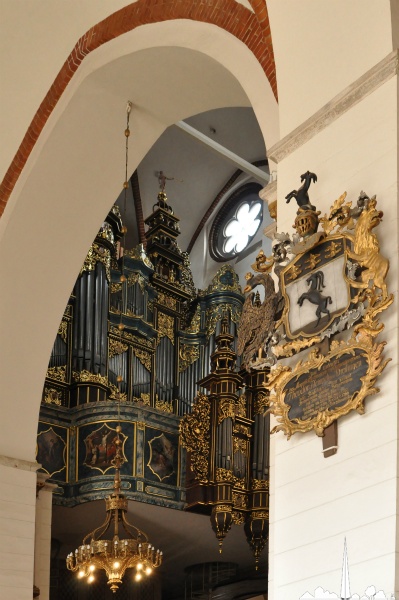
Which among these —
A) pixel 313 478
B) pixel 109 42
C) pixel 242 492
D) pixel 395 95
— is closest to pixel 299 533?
pixel 313 478

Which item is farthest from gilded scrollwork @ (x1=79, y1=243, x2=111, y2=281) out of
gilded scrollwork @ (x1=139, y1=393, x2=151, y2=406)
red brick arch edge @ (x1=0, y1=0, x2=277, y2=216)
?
red brick arch edge @ (x1=0, y1=0, x2=277, y2=216)

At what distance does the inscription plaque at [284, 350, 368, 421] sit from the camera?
17.1ft

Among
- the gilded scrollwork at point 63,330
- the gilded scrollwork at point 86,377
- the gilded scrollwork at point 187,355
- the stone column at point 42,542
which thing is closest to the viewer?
the stone column at point 42,542

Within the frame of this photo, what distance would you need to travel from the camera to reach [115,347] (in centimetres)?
1434

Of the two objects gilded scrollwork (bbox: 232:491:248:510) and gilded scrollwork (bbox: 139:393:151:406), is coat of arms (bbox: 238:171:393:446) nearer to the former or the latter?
gilded scrollwork (bbox: 232:491:248:510)

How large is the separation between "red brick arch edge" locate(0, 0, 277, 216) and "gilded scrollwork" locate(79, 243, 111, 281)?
4212mm

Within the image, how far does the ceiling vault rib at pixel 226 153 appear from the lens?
47.1ft

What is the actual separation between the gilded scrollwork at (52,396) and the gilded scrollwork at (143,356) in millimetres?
1421

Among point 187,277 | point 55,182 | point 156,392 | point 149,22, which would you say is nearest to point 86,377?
point 156,392

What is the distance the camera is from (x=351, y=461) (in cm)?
516

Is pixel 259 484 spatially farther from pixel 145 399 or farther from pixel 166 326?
pixel 166 326

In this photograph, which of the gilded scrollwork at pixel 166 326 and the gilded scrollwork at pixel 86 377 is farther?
the gilded scrollwork at pixel 166 326

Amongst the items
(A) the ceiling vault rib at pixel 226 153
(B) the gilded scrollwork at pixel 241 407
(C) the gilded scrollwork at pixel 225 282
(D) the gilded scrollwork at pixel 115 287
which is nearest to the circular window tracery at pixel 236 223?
(A) the ceiling vault rib at pixel 226 153

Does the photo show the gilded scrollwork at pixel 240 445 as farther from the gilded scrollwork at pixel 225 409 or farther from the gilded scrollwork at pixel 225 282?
the gilded scrollwork at pixel 225 282
